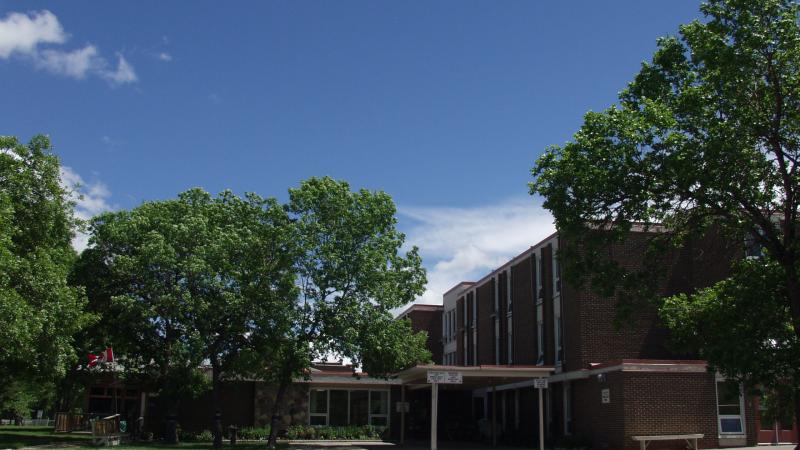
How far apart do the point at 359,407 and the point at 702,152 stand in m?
29.6

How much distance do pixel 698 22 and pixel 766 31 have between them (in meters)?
1.97

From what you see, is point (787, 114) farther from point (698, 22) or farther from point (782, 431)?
point (782, 431)

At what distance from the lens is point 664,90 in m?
16.8

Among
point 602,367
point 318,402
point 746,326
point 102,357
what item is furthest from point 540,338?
point 102,357

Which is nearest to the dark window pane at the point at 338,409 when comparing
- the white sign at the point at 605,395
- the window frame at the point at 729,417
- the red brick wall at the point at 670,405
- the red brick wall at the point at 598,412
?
the red brick wall at the point at 598,412

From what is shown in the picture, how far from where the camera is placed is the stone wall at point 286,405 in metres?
39.1

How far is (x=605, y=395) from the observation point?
88.8ft

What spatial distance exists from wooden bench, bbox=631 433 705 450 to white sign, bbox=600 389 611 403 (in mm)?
1874

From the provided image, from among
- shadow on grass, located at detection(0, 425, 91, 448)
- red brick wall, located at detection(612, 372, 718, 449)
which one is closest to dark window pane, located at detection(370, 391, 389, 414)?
shadow on grass, located at detection(0, 425, 91, 448)

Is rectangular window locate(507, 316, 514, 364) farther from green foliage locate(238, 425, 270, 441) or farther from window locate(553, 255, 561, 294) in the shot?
green foliage locate(238, 425, 270, 441)

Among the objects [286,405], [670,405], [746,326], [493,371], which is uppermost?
[746,326]

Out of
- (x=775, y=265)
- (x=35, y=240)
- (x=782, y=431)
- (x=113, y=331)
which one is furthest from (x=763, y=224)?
(x=113, y=331)

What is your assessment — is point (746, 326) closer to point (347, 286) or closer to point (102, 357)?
point (347, 286)

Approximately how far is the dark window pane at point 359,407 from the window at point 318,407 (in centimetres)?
143
